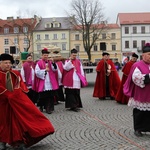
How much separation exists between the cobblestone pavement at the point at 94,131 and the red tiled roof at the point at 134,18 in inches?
2464

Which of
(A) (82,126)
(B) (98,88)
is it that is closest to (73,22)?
(B) (98,88)

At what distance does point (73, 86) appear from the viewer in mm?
9266

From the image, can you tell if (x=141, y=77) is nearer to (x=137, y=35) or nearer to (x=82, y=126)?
Answer: (x=82, y=126)

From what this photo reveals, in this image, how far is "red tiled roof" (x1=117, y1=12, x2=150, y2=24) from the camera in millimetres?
69875

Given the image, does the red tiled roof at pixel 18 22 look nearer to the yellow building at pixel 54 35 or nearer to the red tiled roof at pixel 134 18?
the yellow building at pixel 54 35

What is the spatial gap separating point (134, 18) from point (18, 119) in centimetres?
6884

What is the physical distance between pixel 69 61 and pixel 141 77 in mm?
3793

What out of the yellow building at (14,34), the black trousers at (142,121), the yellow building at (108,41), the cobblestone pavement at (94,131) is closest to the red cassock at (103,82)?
the cobblestone pavement at (94,131)

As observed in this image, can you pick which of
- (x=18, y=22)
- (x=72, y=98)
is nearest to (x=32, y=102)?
(x=72, y=98)

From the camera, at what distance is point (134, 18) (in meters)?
71.1

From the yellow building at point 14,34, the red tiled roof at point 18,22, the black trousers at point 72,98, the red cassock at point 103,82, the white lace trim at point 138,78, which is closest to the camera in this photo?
the white lace trim at point 138,78

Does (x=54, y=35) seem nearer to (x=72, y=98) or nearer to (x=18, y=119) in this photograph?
(x=72, y=98)

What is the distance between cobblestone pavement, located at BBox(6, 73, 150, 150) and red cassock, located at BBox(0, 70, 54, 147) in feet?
1.72

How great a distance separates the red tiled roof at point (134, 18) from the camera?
69.9 m
